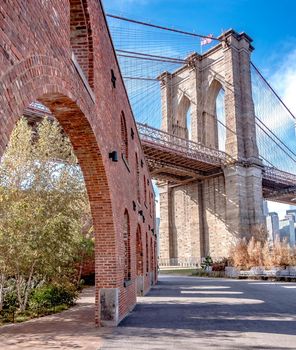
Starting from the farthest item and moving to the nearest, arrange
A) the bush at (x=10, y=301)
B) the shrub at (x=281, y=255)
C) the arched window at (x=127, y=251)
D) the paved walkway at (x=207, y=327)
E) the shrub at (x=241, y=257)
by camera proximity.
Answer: the shrub at (x=241, y=257) → the shrub at (x=281, y=255) → the bush at (x=10, y=301) → the arched window at (x=127, y=251) → the paved walkway at (x=207, y=327)

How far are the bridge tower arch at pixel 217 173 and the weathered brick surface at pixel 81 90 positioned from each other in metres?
28.0

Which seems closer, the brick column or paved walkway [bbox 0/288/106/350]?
paved walkway [bbox 0/288/106/350]

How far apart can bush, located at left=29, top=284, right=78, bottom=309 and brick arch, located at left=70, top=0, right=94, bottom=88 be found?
7269 mm

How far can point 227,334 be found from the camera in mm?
7316

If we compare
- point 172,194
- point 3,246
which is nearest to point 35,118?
point 3,246

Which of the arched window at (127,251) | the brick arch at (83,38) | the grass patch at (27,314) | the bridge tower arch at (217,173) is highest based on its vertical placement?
the bridge tower arch at (217,173)

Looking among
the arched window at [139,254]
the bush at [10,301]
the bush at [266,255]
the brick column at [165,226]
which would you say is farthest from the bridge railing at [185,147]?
the bush at [10,301]

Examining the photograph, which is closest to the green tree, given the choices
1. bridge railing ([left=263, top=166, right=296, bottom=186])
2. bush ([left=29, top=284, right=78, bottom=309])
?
bush ([left=29, top=284, right=78, bottom=309])

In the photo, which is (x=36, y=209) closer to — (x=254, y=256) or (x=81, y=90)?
(x=81, y=90)

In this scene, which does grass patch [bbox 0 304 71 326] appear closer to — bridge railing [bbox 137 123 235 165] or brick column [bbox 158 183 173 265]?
bridge railing [bbox 137 123 235 165]

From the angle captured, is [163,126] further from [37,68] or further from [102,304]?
[37,68]

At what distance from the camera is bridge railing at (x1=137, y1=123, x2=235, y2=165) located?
34.3 metres

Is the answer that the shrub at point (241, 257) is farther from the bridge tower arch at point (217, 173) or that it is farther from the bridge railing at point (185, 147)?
the bridge railing at point (185, 147)

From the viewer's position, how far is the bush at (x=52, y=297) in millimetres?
11891
